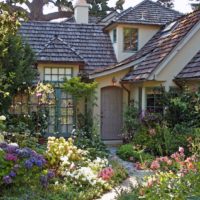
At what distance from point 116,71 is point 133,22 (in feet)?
10.2

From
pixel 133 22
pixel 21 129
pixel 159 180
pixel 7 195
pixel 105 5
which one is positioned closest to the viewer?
pixel 159 180

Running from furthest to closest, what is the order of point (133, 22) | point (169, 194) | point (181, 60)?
point (133, 22) → point (181, 60) → point (169, 194)

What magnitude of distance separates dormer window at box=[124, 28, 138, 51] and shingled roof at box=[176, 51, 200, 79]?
4.11 m

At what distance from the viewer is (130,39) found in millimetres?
20453

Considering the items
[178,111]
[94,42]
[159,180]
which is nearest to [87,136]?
[178,111]

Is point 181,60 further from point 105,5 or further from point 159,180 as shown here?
point 105,5

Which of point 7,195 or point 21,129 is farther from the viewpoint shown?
point 21,129

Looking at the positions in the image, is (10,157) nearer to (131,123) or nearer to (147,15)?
(131,123)

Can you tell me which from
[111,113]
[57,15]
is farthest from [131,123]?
[57,15]

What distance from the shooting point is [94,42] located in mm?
20922

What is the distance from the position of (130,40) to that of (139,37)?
462 mm

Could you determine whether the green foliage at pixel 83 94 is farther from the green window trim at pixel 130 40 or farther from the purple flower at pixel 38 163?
the purple flower at pixel 38 163

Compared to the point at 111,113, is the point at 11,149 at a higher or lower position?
lower

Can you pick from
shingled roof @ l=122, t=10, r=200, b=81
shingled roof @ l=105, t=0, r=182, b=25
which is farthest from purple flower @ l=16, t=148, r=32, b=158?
shingled roof @ l=105, t=0, r=182, b=25
